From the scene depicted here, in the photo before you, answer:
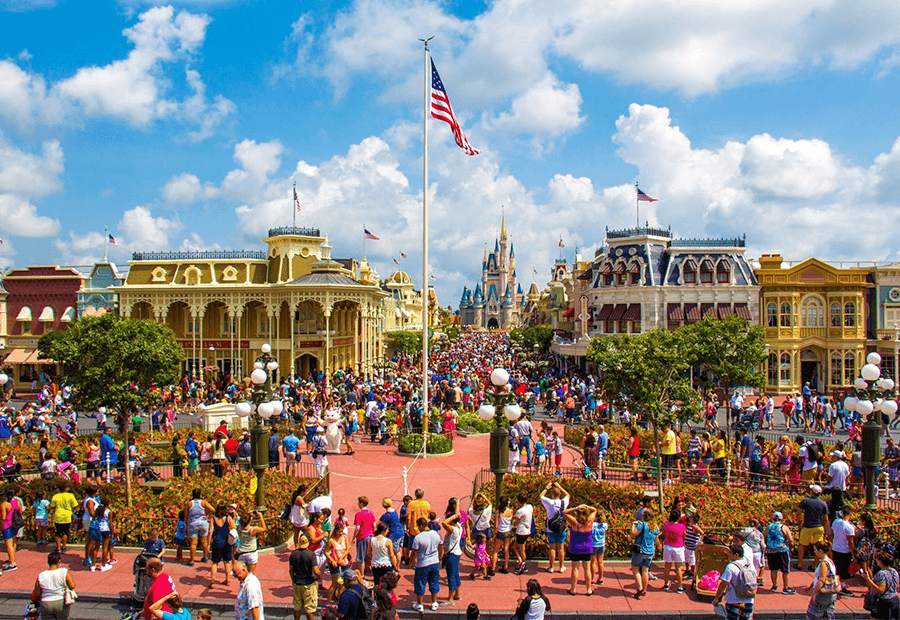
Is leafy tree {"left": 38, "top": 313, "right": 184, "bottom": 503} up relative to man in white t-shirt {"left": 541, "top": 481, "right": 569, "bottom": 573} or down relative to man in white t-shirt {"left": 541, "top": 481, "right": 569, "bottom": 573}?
up

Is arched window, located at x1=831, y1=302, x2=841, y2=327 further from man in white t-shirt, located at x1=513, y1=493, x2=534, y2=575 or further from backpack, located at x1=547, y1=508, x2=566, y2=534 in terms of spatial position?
man in white t-shirt, located at x1=513, y1=493, x2=534, y2=575

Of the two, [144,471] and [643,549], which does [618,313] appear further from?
[643,549]

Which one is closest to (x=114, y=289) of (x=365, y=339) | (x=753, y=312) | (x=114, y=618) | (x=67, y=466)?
(x=365, y=339)

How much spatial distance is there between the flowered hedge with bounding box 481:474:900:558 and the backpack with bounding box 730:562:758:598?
9.79 feet

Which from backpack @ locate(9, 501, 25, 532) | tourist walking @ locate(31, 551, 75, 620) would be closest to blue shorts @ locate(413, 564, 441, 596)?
tourist walking @ locate(31, 551, 75, 620)

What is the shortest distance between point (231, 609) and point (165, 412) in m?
15.6

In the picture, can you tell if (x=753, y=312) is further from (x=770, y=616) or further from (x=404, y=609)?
(x=404, y=609)

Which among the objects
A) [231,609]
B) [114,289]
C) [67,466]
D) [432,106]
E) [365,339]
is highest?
[432,106]

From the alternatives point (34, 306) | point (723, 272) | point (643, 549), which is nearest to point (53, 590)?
point (643, 549)

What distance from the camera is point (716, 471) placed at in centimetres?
1656

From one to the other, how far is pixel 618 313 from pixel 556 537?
29.3m

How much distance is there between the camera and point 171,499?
1278 centimetres

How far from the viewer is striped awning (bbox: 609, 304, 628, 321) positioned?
3825 cm

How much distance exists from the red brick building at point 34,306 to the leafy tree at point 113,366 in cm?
2787
